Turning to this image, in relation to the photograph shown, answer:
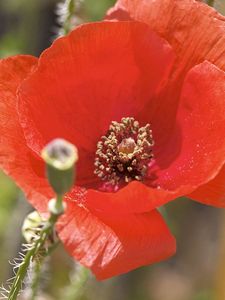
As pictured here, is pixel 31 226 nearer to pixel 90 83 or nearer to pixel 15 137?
pixel 15 137

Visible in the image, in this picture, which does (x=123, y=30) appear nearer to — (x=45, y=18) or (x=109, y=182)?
(x=109, y=182)

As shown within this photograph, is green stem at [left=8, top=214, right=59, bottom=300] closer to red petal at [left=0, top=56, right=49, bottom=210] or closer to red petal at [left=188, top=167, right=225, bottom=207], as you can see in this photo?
red petal at [left=0, top=56, right=49, bottom=210]

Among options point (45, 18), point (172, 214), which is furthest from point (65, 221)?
point (45, 18)

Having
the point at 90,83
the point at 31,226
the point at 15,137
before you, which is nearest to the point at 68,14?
the point at 90,83

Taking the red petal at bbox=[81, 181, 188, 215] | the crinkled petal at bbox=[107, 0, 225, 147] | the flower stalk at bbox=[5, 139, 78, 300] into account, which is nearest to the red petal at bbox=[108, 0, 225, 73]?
the crinkled petal at bbox=[107, 0, 225, 147]

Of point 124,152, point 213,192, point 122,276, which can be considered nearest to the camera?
point 213,192

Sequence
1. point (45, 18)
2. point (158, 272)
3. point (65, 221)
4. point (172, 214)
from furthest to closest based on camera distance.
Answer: point (158, 272)
point (45, 18)
point (172, 214)
point (65, 221)
